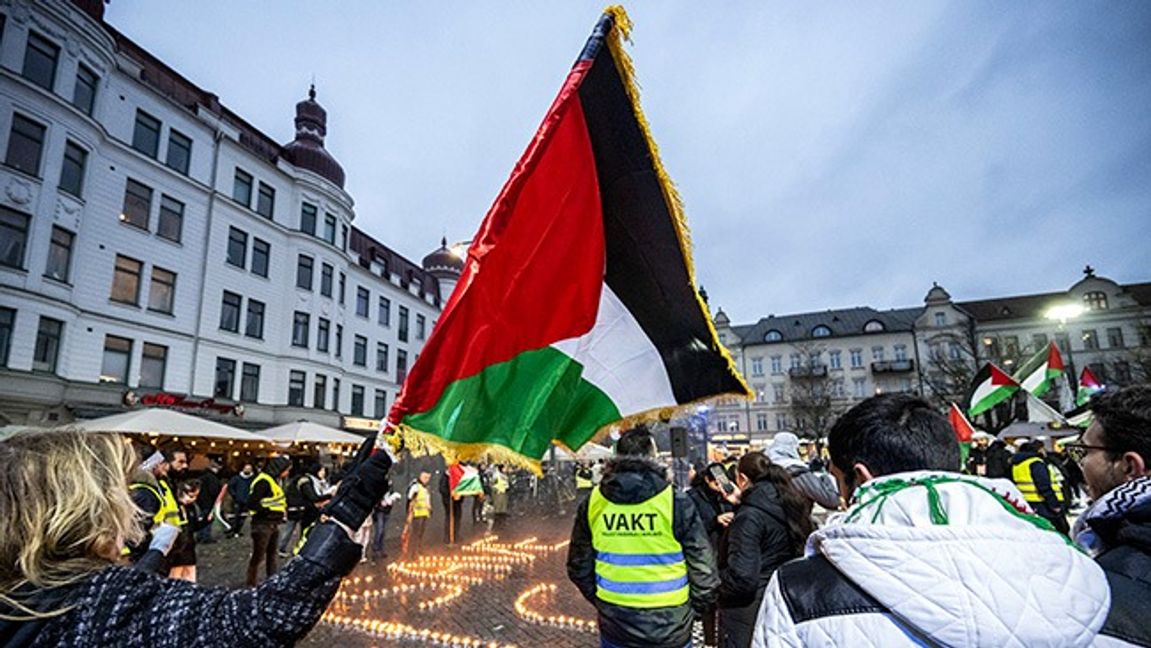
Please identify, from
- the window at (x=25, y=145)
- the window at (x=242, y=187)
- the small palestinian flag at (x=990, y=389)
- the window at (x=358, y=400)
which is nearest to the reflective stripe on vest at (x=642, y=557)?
Answer: the small palestinian flag at (x=990, y=389)

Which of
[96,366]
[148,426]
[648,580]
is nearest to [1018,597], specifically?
[648,580]

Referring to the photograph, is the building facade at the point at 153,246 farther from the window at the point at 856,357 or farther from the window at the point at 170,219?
the window at the point at 856,357

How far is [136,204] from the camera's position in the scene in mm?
21094

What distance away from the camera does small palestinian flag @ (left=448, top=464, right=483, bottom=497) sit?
14359 millimetres

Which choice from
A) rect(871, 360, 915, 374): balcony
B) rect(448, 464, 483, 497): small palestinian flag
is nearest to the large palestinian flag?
rect(448, 464, 483, 497): small palestinian flag

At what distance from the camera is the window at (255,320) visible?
83.3 ft

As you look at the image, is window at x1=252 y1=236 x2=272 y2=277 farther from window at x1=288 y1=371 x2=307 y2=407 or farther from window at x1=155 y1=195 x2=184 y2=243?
window at x1=288 y1=371 x2=307 y2=407

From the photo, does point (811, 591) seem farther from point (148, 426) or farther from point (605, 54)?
point (148, 426)

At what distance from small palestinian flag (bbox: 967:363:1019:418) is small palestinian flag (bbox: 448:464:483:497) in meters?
12.1

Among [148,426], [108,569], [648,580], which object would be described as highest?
[148,426]

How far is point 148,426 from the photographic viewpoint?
472 inches

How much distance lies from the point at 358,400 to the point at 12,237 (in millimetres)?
18380

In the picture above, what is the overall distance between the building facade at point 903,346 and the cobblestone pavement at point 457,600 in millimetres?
39841

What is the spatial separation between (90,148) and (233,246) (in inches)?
263
